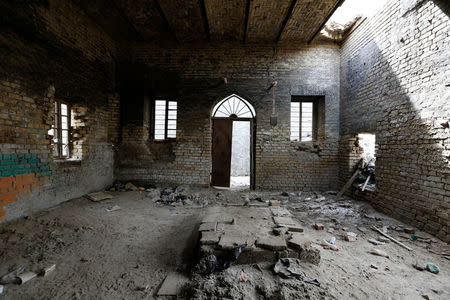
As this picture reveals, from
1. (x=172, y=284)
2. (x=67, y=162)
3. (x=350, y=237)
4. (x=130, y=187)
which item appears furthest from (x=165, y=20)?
(x=350, y=237)

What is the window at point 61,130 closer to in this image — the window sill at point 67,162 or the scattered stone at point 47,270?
the window sill at point 67,162

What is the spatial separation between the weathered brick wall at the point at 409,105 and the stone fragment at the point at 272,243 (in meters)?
2.93

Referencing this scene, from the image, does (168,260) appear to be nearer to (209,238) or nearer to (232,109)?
(209,238)

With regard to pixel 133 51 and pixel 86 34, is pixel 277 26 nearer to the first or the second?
pixel 133 51

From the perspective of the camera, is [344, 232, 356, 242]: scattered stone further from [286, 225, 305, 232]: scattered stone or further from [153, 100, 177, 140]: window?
[153, 100, 177, 140]: window

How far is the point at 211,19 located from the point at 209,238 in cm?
549

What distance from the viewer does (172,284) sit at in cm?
231

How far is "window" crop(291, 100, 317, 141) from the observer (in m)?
6.87

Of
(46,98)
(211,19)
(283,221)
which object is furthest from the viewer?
(211,19)

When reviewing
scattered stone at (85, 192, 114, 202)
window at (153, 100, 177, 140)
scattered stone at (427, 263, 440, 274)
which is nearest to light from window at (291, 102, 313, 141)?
window at (153, 100, 177, 140)

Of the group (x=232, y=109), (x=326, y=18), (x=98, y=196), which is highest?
(x=326, y=18)

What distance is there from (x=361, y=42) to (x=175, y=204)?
664 cm

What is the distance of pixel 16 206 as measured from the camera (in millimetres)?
3719

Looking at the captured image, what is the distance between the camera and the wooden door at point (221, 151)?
22.7 ft
